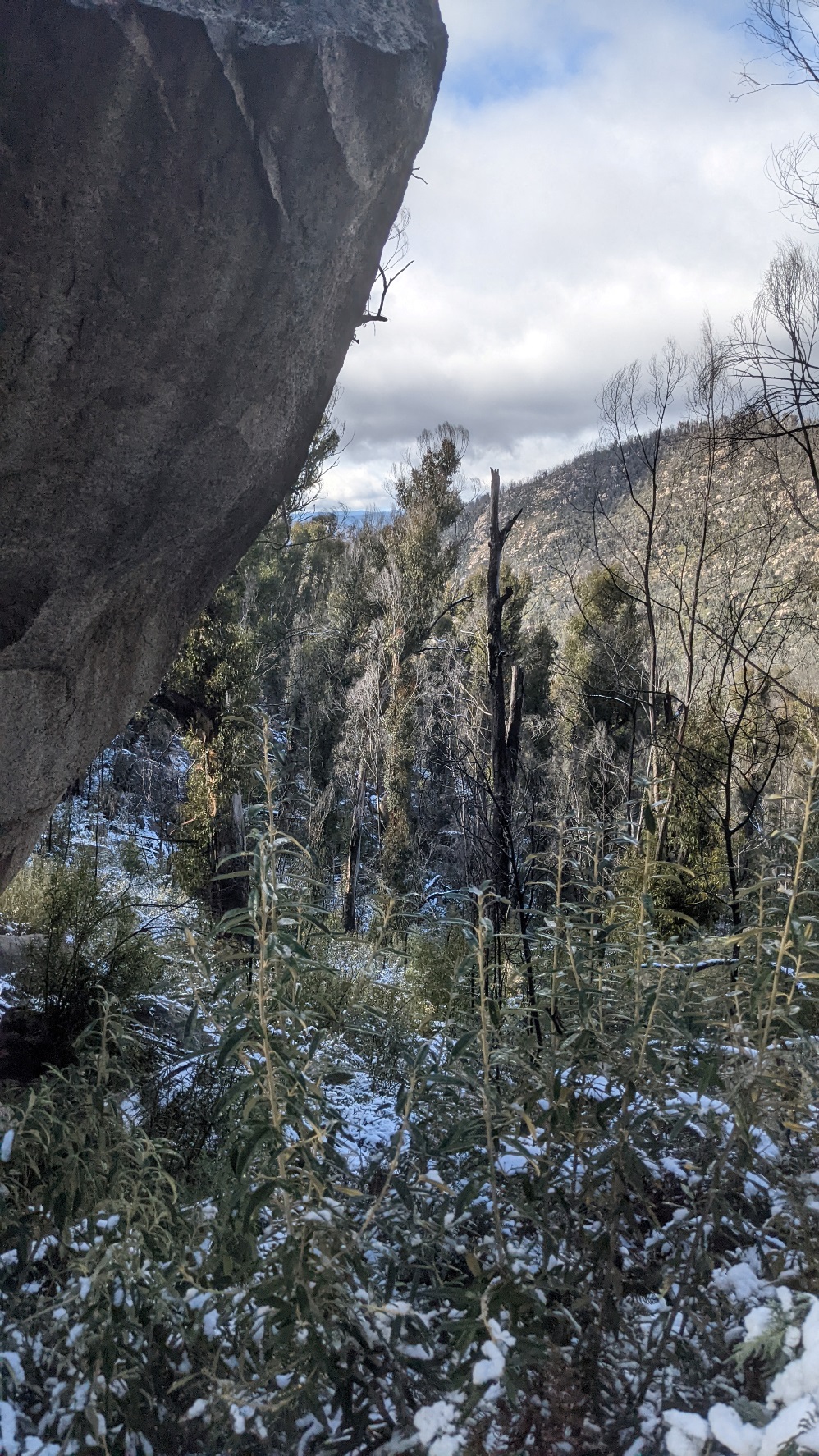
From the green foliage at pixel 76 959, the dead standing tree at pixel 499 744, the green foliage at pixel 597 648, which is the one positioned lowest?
the green foliage at pixel 76 959

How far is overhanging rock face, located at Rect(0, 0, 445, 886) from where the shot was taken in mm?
2172

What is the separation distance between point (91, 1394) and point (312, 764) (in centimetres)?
1910

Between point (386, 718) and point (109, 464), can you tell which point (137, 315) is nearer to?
point (109, 464)

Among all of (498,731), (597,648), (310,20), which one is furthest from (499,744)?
(597,648)

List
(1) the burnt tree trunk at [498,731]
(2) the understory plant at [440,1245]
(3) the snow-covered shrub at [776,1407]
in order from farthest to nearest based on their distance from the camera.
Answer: (1) the burnt tree trunk at [498,731] → (2) the understory plant at [440,1245] → (3) the snow-covered shrub at [776,1407]

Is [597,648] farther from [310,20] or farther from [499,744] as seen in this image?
[310,20]

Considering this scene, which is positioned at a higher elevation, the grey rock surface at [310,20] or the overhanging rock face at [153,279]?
the grey rock surface at [310,20]

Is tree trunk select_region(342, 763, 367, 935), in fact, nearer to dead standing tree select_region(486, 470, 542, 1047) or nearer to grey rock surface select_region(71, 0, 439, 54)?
dead standing tree select_region(486, 470, 542, 1047)

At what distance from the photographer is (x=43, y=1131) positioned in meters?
1.78

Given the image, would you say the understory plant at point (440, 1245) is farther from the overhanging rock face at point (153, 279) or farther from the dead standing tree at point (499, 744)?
the dead standing tree at point (499, 744)

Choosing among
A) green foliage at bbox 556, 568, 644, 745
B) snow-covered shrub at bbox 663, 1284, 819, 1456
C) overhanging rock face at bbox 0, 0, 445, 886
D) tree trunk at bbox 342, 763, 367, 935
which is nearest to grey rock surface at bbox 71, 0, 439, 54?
overhanging rock face at bbox 0, 0, 445, 886

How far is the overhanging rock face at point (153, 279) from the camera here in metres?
2.17

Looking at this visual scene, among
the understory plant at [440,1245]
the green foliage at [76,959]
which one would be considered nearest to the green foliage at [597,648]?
the green foliage at [76,959]

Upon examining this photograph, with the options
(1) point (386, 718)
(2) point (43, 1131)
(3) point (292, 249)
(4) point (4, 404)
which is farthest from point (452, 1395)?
(1) point (386, 718)
